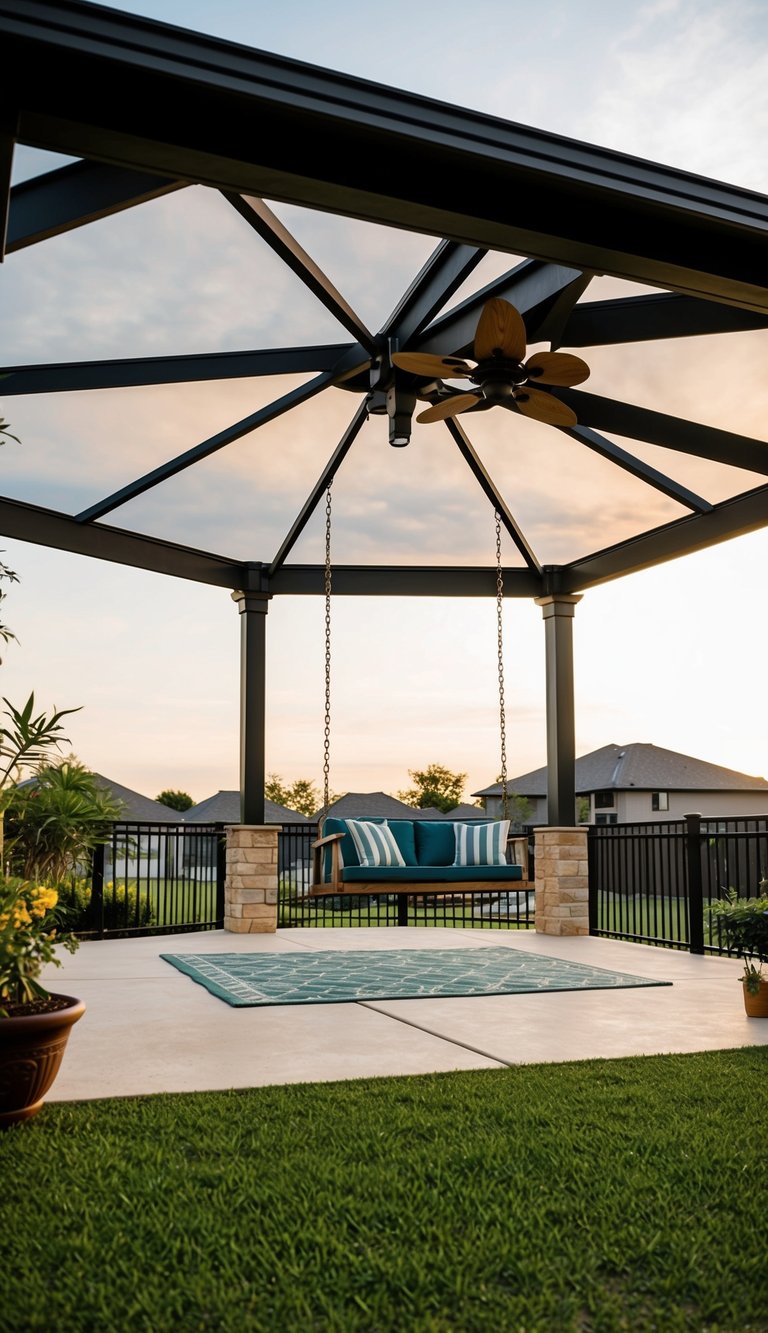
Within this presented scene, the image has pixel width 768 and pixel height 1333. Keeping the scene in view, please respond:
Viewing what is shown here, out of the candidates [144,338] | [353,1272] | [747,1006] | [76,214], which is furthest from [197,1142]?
[144,338]

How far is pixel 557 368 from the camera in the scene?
4.86 m

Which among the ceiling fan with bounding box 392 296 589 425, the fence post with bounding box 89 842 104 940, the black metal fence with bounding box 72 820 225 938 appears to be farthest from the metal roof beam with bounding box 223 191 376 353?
A: the fence post with bounding box 89 842 104 940

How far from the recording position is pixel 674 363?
5957 mm

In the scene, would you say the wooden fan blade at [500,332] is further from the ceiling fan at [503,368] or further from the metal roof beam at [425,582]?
the metal roof beam at [425,582]

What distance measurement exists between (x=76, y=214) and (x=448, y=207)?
1829 millimetres

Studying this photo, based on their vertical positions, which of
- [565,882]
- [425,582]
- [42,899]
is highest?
[425,582]

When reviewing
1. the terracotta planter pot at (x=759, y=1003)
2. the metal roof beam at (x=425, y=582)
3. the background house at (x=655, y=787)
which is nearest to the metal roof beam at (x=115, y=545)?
the metal roof beam at (x=425, y=582)

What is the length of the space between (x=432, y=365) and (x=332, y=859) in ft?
12.0

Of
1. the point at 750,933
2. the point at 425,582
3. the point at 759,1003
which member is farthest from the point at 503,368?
the point at 425,582

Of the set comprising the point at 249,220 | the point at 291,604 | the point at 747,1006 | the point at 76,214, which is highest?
the point at 249,220

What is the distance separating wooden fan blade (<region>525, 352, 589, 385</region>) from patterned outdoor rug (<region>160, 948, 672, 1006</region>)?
120 inches

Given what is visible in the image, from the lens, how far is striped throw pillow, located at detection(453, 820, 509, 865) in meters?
8.02

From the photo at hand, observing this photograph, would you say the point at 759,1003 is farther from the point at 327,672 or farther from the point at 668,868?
the point at 327,672

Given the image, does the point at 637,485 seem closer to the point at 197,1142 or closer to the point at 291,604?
the point at 291,604
